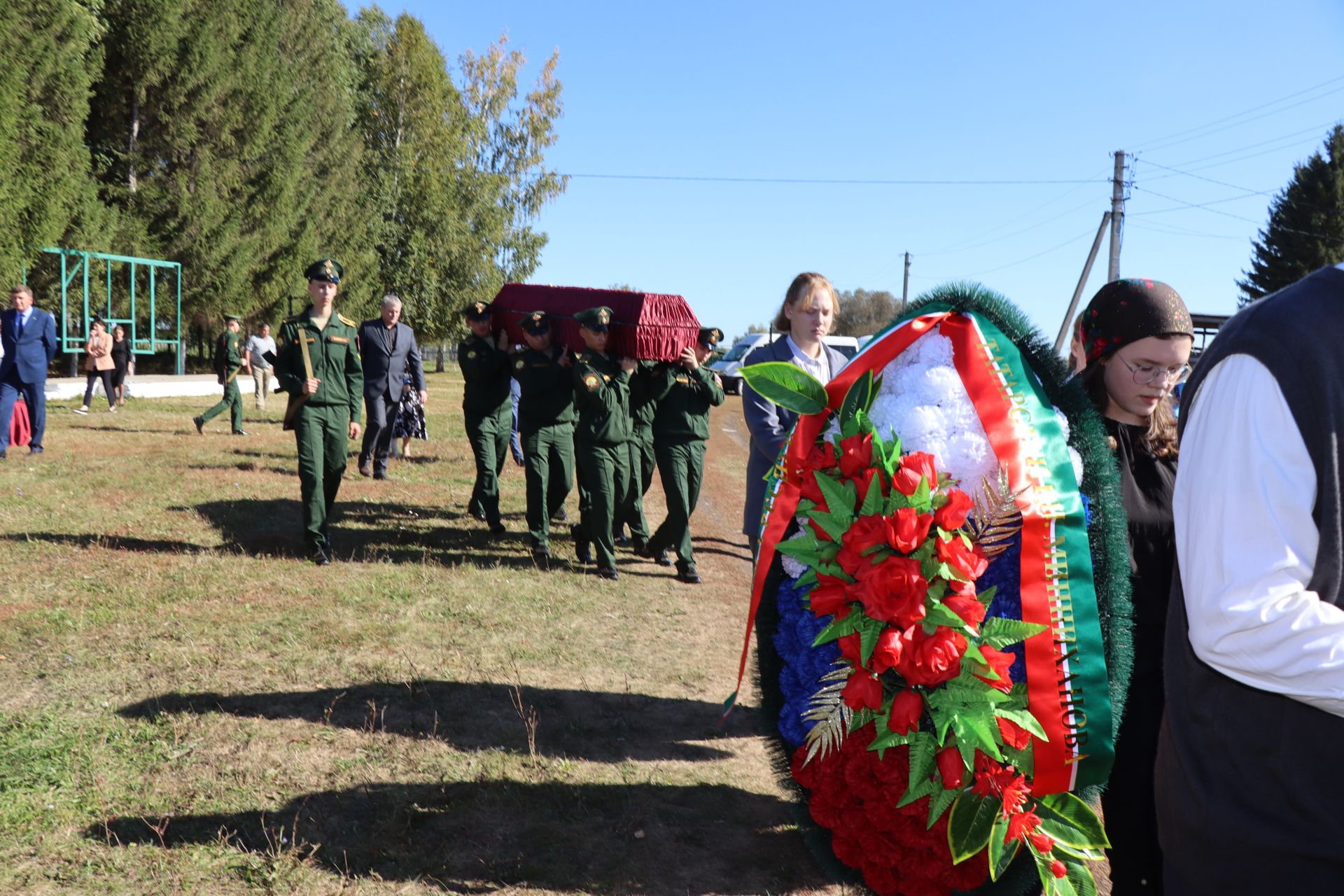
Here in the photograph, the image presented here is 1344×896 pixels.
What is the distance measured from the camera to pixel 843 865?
289 cm

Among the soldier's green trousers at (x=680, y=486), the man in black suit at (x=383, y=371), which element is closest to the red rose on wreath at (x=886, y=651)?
the soldier's green trousers at (x=680, y=486)

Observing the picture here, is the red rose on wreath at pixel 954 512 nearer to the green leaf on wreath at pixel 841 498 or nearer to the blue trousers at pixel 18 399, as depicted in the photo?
the green leaf on wreath at pixel 841 498

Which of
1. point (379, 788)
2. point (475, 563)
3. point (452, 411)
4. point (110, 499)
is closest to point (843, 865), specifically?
point (379, 788)

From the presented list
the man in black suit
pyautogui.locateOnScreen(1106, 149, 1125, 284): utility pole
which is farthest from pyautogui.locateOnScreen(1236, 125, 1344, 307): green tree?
the man in black suit

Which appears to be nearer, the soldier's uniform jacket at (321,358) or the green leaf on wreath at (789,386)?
the green leaf on wreath at (789,386)

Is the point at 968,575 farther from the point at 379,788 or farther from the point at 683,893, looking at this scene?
the point at 379,788

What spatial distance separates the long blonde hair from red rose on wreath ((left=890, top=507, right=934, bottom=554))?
2.43 meters

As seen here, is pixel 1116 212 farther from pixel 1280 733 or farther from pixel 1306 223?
pixel 1280 733

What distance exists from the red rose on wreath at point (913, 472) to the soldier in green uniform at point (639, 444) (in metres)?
5.84

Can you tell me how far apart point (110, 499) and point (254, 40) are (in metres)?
24.0

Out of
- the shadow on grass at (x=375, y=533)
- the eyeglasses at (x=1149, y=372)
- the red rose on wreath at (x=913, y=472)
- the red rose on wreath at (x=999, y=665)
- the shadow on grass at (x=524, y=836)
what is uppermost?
the eyeglasses at (x=1149, y=372)

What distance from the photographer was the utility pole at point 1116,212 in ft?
94.4

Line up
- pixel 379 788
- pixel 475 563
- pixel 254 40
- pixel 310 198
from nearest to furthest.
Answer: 1. pixel 379 788
2. pixel 475 563
3. pixel 254 40
4. pixel 310 198

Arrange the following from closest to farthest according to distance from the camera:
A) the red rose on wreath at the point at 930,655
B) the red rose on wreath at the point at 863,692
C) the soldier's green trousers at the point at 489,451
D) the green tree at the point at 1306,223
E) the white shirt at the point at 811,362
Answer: the red rose on wreath at the point at 930,655 < the red rose on wreath at the point at 863,692 < the white shirt at the point at 811,362 < the soldier's green trousers at the point at 489,451 < the green tree at the point at 1306,223
